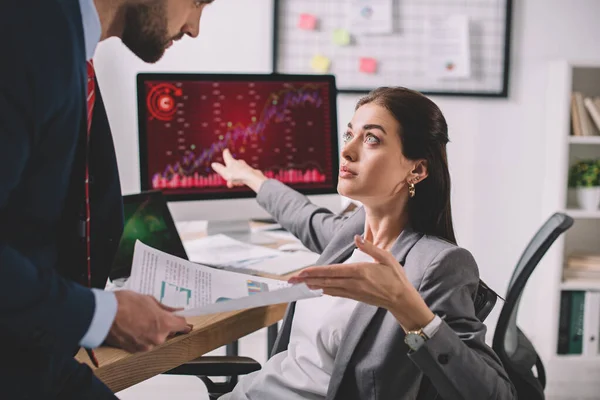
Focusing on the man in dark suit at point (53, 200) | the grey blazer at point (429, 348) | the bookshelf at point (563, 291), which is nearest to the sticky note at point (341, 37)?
the bookshelf at point (563, 291)

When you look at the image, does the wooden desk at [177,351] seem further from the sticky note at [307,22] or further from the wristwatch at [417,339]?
the sticky note at [307,22]

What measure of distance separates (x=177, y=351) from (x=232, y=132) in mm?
881

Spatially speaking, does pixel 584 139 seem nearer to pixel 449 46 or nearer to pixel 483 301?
pixel 449 46

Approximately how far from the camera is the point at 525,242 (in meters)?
3.33

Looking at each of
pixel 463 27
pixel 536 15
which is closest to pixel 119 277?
pixel 463 27

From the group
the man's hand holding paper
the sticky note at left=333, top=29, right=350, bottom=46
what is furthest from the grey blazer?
the sticky note at left=333, top=29, right=350, bottom=46

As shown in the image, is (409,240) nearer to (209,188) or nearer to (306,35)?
(209,188)

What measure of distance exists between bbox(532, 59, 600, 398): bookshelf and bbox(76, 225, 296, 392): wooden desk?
194cm

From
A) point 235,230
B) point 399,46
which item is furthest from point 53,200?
point 399,46

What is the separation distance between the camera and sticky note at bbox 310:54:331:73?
10.4 ft

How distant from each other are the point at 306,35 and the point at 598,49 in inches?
58.2

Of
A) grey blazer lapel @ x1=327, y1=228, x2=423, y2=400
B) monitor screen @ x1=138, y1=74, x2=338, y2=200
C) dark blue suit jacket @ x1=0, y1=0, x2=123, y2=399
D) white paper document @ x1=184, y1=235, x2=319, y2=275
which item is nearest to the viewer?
dark blue suit jacket @ x1=0, y1=0, x2=123, y2=399

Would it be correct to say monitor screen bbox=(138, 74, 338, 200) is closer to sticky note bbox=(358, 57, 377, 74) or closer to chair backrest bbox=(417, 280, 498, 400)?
chair backrest bbox=(417, 280, 498, 400)

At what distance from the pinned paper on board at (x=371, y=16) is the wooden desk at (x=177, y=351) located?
2026mm
